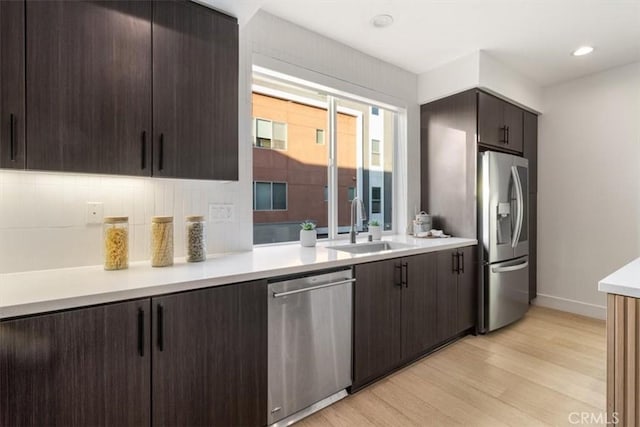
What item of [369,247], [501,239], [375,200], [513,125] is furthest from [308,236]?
[513,125]

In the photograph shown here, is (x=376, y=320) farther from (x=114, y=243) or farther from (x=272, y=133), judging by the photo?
(x=272, y=133)

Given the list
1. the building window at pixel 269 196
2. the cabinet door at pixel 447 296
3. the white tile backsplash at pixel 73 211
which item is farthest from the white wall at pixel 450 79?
the white tile backsplash at pixel 73 211

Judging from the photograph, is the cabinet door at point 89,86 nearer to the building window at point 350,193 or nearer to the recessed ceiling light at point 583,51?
the building window at point 350,193

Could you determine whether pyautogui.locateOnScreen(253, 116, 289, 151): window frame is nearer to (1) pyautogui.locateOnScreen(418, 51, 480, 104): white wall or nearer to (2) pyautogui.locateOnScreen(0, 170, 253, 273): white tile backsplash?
(2) pyautogui.locateOnScreen(0, 170, 253, 273): white tile backsplash

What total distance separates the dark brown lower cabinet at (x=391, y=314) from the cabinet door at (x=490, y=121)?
1.41 m

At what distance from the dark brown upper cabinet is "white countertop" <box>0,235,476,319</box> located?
186 cm

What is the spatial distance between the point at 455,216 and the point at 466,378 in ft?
4.88

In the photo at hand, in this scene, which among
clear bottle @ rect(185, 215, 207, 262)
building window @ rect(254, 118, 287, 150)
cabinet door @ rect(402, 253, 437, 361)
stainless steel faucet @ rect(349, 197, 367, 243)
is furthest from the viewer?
stainless steel faucet @ rect(349, 197, 367, 243)

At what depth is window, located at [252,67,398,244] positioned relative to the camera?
2.51 metres

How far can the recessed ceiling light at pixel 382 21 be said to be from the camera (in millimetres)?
2285

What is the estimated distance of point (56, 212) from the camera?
1521mm

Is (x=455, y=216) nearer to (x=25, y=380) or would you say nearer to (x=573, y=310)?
(x=573, y=310)

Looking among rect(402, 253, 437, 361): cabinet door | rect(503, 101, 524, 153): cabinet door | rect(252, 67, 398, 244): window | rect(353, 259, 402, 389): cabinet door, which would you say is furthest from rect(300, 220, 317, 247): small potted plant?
rect(503, 101, 524, 153): cabinet door

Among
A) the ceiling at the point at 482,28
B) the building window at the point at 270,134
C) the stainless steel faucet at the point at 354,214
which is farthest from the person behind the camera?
the stainless steel faucet at the point at 354,214
